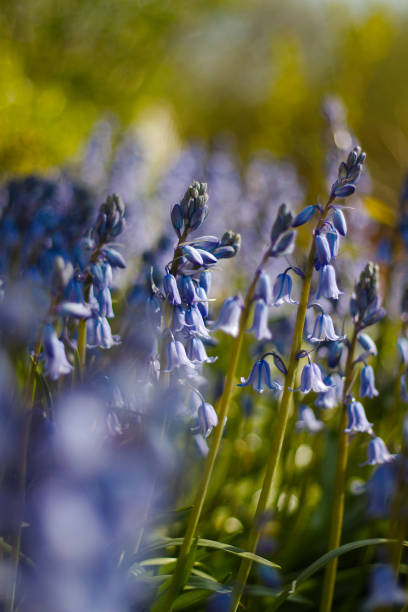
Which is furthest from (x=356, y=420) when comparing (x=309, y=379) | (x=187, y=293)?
(x=187, y=293)

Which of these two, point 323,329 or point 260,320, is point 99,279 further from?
Answer: point 323,329

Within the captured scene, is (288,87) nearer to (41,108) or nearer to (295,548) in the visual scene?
(41,108)

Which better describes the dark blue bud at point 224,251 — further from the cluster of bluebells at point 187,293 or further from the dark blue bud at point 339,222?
the dark blue bud at point 339,222

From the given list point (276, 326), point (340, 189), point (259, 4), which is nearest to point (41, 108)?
point (276, 326)

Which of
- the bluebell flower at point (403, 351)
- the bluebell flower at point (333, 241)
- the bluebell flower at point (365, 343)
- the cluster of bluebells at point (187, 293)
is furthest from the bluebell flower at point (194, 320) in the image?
the bluebell flower at point (403, 351)

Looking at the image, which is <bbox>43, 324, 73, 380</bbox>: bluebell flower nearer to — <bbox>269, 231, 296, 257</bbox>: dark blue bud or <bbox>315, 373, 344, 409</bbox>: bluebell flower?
<bbox>269, 231, 296, 257</bbox>: dark blue bud

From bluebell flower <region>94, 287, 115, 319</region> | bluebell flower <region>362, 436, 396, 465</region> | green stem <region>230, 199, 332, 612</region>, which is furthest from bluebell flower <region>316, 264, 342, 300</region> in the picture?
bluebell flower <region>94, 287, 115, 319</region>
